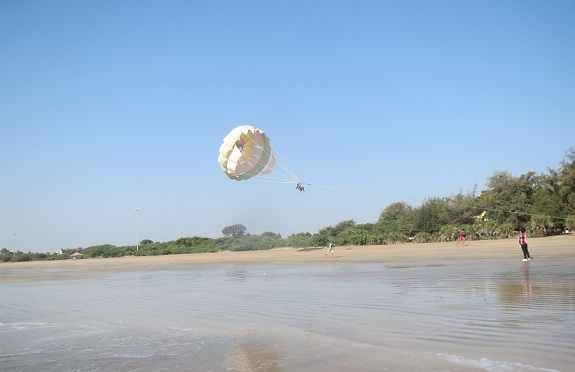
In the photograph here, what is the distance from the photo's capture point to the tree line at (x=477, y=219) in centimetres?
3434

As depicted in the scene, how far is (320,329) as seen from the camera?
25.6ft

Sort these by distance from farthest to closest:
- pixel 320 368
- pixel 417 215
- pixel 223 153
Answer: pixel 417 215 → pixel 223 153 → pixel 320 368

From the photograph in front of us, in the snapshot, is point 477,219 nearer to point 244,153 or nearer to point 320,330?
point 244,153

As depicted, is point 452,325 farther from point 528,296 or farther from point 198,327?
point 198,327

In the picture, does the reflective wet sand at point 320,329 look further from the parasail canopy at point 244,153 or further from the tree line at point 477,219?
the tree line at point 477,219

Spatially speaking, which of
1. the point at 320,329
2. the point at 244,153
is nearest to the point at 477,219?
the point at 244,153

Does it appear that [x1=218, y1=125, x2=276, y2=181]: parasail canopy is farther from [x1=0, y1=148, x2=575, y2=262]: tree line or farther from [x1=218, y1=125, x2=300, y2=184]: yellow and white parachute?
[x1=0, y1=148, x2=575, y2=262]: tree line

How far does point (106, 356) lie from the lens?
6.87m

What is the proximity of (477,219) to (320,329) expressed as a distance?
40013 mm

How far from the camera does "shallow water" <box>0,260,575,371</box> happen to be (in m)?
5.68

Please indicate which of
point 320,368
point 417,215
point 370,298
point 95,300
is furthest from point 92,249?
point 320,368

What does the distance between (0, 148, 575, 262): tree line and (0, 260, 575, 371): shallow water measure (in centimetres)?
2136

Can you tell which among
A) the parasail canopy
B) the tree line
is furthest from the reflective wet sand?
the tree line

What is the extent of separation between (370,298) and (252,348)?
484cm
